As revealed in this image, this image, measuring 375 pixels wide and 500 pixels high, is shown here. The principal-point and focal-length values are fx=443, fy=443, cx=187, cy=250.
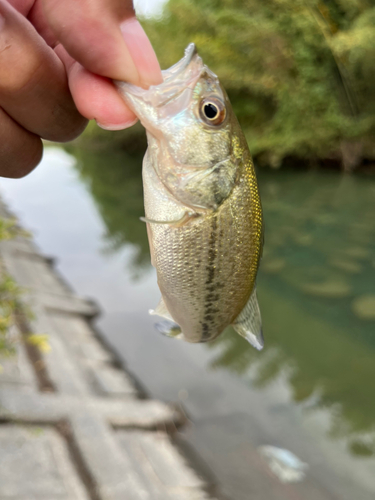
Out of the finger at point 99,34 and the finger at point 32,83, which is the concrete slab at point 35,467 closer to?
the finger at point 32,83

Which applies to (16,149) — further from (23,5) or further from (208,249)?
(208,249)

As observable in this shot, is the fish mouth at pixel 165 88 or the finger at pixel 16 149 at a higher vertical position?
the fish mouth at pixel 165 88

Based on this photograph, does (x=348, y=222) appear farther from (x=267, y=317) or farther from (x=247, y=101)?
(x=247, y=101)

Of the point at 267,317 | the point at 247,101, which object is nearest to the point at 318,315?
the point at 267,317

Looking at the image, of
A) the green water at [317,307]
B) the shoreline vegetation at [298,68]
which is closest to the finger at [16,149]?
the green water at [317,307]

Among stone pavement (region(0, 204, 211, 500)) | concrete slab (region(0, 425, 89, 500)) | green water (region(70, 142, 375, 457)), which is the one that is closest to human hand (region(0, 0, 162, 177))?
concrete slab (region(0, 425, 89, 500))

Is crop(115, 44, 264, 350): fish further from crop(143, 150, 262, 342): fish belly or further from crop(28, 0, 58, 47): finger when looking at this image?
crop(28, 0, 58, 47): finger
